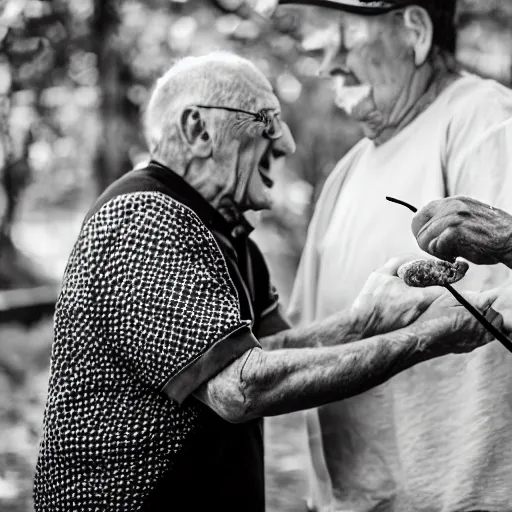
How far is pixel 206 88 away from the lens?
1831 millimetres

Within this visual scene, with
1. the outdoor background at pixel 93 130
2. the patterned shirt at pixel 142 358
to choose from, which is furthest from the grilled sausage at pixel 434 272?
the outdoor background at pixel 93 130

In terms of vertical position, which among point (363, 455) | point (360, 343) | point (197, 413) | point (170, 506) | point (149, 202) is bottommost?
point (363, 455)

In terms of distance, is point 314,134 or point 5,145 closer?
point 314,134

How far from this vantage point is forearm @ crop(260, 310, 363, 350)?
2020mm

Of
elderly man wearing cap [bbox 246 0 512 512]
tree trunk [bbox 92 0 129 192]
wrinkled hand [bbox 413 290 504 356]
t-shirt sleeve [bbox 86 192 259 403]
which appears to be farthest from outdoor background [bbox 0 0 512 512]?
t-shirt sleeve [bbox 86 192 259 403]

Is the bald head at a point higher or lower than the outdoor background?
higher

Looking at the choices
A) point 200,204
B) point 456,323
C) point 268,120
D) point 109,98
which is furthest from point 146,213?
point 109,98

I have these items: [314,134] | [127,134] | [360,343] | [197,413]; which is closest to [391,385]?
[360,343]

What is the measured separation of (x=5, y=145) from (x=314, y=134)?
1.71 meters

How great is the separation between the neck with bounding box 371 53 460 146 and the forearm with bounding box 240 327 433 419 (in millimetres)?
633

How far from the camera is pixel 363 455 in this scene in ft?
6.84

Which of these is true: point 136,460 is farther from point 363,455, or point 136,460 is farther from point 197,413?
point 363,455

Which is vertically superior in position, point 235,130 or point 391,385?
point 235,130

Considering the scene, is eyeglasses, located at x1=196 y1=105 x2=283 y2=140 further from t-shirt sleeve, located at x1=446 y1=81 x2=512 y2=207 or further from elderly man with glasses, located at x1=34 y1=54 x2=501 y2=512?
t-shirt sleeve, located at x1=446 y1=81 x2=512 y2=207
